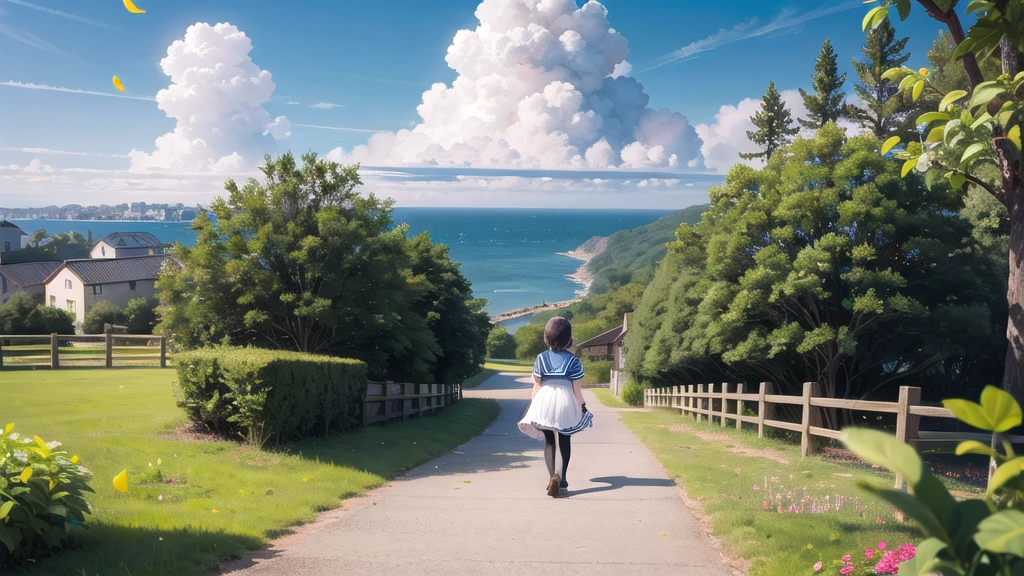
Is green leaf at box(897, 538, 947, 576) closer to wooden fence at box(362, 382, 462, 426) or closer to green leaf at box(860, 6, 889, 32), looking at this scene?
green leaf at box(860, 6, 889, 32)

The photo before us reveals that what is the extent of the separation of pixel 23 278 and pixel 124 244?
25913 mm

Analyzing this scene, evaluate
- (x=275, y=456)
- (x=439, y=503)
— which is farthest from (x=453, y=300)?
(x=439, y=503)

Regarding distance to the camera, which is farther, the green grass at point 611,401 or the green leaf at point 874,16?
the green grass at point 611,401

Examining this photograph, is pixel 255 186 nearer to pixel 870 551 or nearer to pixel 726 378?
pixel 870 551

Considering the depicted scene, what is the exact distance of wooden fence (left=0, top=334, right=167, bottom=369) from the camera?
71.2ft

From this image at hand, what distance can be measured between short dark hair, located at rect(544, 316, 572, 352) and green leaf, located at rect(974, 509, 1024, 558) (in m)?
6.88

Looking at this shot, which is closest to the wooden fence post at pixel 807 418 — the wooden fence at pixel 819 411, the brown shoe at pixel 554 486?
the wooden fence at pixel 819 411

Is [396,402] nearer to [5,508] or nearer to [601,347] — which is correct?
[5,508]

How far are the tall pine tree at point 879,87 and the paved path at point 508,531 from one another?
95.7ft

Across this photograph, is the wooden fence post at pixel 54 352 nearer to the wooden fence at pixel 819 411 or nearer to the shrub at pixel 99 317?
the shrub at pixel 99 317

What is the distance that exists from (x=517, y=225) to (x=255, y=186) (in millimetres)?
167689

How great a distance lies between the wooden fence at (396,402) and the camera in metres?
14.2

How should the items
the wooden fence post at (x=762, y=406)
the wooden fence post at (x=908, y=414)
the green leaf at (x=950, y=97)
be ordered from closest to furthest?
the green leaf at (x=950, y=97)
the wooden fence post at (x=908, y=414)
the wooden fence post at (x=762, y=406)

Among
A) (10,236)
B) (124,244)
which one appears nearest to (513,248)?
(124,244)
